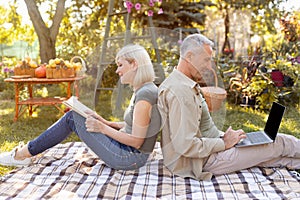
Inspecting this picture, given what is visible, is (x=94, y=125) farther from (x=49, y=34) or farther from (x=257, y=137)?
(x=49, y=34)

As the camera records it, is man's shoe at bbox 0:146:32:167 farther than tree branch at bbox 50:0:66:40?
No

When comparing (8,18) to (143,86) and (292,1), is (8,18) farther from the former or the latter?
(143,86)

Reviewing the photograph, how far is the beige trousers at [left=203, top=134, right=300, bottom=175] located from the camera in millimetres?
2566

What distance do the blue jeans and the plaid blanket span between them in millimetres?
86

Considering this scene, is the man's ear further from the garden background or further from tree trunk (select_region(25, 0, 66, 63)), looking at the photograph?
tree trunk (select_region(25, 0, 66, 63))

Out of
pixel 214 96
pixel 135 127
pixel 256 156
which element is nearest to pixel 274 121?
pixel 256 156

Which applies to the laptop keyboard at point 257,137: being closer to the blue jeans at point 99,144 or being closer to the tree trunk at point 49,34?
the blue jeans at point 99,144

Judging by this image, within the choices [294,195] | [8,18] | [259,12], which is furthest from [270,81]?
[259,12]

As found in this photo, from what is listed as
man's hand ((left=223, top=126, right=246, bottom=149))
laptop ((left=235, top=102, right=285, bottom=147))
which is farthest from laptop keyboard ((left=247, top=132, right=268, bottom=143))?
man's hand ((left=223, top=126, right=246, bottom=149))

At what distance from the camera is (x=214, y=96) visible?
2.79 meters

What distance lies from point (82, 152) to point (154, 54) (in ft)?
2.93

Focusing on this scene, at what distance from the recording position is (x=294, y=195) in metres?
2.31

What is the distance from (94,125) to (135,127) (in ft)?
0.88

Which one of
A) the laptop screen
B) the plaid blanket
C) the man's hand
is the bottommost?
the plaid blanket
